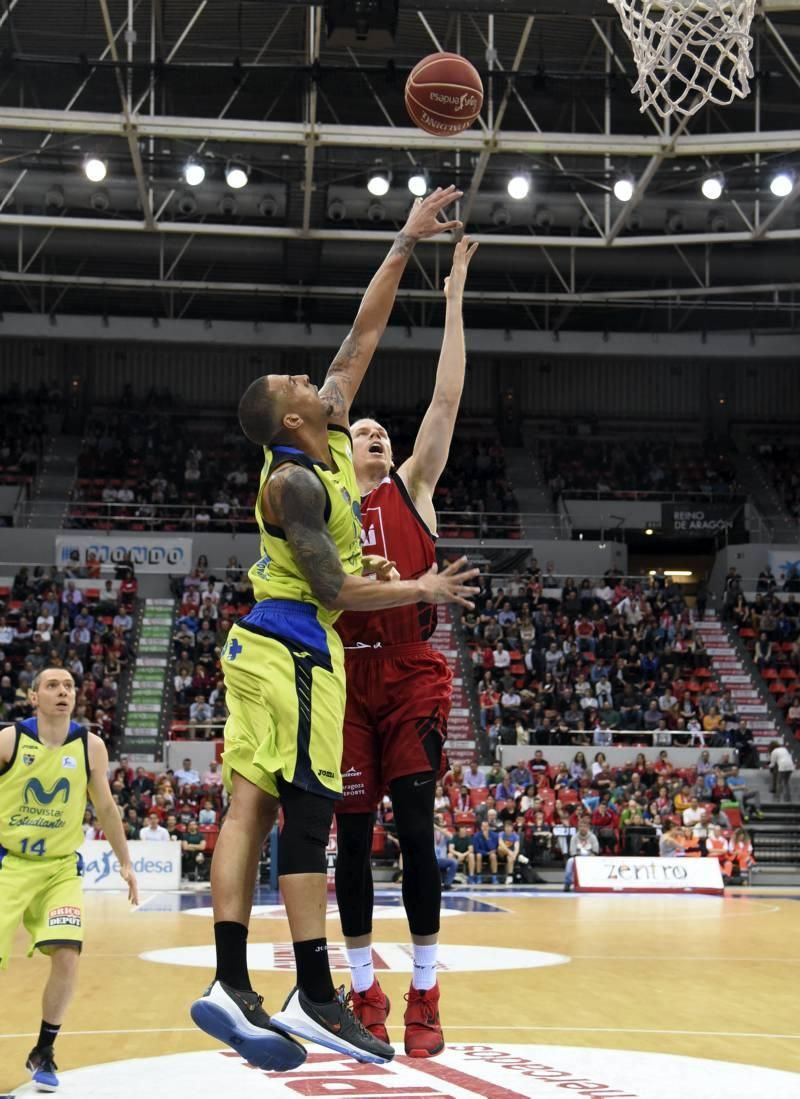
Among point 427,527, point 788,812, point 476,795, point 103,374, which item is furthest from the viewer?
point 103,374

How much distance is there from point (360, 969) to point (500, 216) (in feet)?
78.5

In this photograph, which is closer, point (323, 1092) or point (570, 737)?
point (323, 1092)

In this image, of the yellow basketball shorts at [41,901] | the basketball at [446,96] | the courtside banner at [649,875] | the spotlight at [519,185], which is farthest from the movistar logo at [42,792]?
the spotlight at [519,185]

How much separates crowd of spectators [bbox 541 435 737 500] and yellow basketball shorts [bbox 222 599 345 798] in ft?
106

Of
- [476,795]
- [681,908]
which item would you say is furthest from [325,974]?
[476,795]

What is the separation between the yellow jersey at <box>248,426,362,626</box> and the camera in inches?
195

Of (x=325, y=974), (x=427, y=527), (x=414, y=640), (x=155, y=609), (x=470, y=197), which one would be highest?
(x=470, y=197)

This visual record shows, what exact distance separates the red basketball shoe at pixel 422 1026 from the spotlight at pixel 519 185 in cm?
2248

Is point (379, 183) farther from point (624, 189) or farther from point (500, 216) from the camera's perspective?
point (624, 189)

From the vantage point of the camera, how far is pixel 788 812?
81.4 feet

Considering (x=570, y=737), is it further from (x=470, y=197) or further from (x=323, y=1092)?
(x=323, y=1092)

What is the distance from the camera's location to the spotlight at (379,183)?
2628 centimetres

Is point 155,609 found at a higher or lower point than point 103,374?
lower

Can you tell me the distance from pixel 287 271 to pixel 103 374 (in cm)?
939
